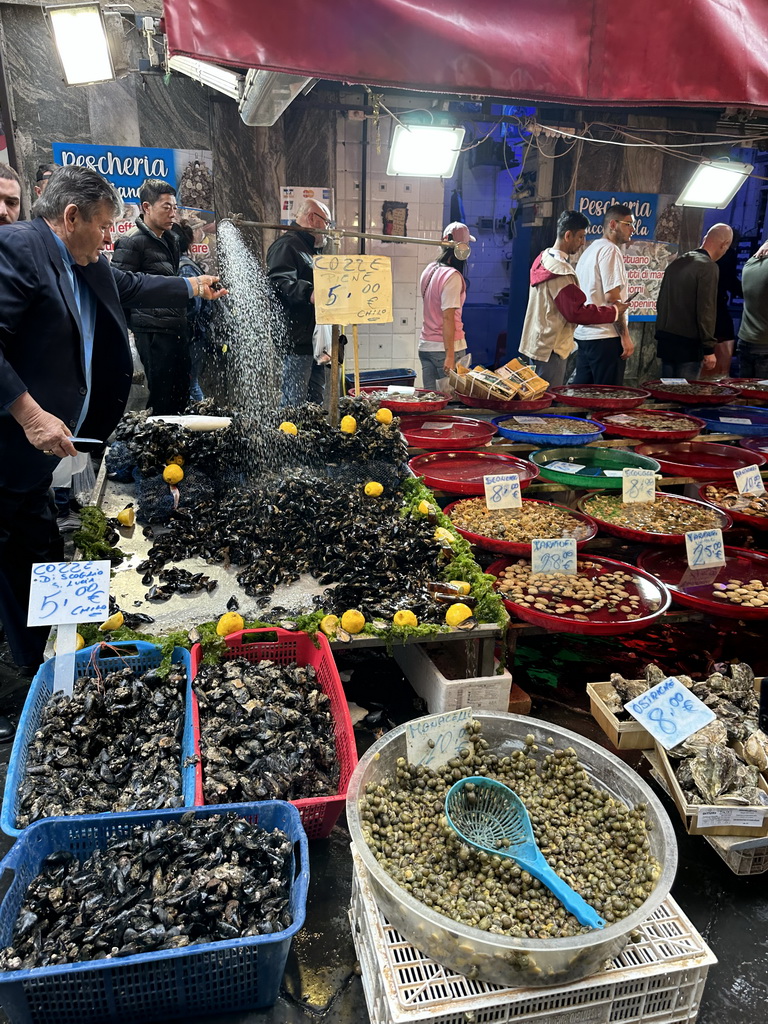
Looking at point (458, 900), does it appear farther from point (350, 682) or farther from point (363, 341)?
point (363, 341)

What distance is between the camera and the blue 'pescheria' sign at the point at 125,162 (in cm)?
670

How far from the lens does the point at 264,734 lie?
7.40ft

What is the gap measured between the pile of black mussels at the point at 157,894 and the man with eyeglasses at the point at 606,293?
5326mm

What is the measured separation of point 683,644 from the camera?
145 inches

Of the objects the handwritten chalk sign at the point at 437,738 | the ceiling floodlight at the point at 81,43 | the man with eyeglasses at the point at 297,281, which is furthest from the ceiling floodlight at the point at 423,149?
the handwritten chalk sign at the point at 437,738

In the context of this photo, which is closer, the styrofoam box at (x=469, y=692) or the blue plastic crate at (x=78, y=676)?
the blue plastic crate at (x=78, y=676)

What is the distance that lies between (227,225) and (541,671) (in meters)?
6.18

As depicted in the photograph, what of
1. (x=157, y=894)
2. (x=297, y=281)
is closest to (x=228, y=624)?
(x=157, y=894)

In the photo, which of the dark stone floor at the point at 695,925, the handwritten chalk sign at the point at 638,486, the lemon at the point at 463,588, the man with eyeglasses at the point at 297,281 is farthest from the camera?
the man with eyeglasses at the point at 297,281

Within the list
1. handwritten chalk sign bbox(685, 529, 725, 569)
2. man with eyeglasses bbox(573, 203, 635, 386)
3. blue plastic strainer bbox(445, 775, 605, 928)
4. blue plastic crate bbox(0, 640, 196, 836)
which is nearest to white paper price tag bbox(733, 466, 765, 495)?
handwritten chalk sign bbox(685, 529, 725, 569)

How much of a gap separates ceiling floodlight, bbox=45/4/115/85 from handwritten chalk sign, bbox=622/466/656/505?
507 centimetres

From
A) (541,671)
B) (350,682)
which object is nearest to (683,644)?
(541,671)

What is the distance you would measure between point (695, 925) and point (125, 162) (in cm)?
759

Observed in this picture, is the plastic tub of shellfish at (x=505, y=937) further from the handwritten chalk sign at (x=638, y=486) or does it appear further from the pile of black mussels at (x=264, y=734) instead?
the handwritten chalk sign at (x=638, y=486)
